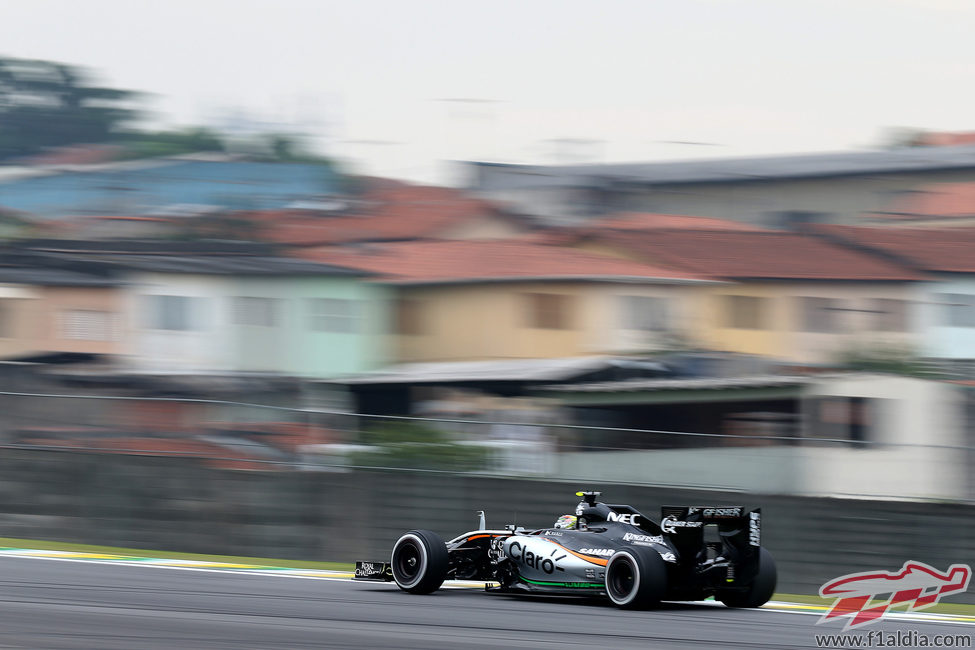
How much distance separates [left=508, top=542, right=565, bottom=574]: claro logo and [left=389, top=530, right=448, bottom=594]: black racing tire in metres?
0.60

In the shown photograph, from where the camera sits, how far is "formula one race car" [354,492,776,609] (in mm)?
10055

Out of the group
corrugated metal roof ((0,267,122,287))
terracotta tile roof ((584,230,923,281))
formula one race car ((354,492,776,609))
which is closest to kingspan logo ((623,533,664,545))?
formula one race car ((354,492,776,609))

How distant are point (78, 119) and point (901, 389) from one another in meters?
46.3

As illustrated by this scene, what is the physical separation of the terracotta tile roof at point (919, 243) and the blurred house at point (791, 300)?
2.52 feet

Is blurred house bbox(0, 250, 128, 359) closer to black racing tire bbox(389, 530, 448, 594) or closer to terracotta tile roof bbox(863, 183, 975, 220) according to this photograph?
black racing tire bbox(389, 530, 448, 594)

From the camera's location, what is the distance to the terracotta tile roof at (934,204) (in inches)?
1891

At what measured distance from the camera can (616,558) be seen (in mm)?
10039

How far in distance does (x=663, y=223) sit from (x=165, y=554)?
111 feet

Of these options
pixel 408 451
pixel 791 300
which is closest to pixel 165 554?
pixel 408 451

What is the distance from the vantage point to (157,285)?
3906 cm

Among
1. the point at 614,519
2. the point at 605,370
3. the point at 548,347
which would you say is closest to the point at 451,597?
the point at 614,519

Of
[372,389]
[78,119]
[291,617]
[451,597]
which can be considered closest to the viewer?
[291,617]

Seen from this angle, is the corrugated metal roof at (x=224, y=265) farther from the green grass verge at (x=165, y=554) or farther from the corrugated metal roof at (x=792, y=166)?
the green grass verge at (x=165, y=554)

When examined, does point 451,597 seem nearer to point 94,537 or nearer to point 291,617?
point 291,617
